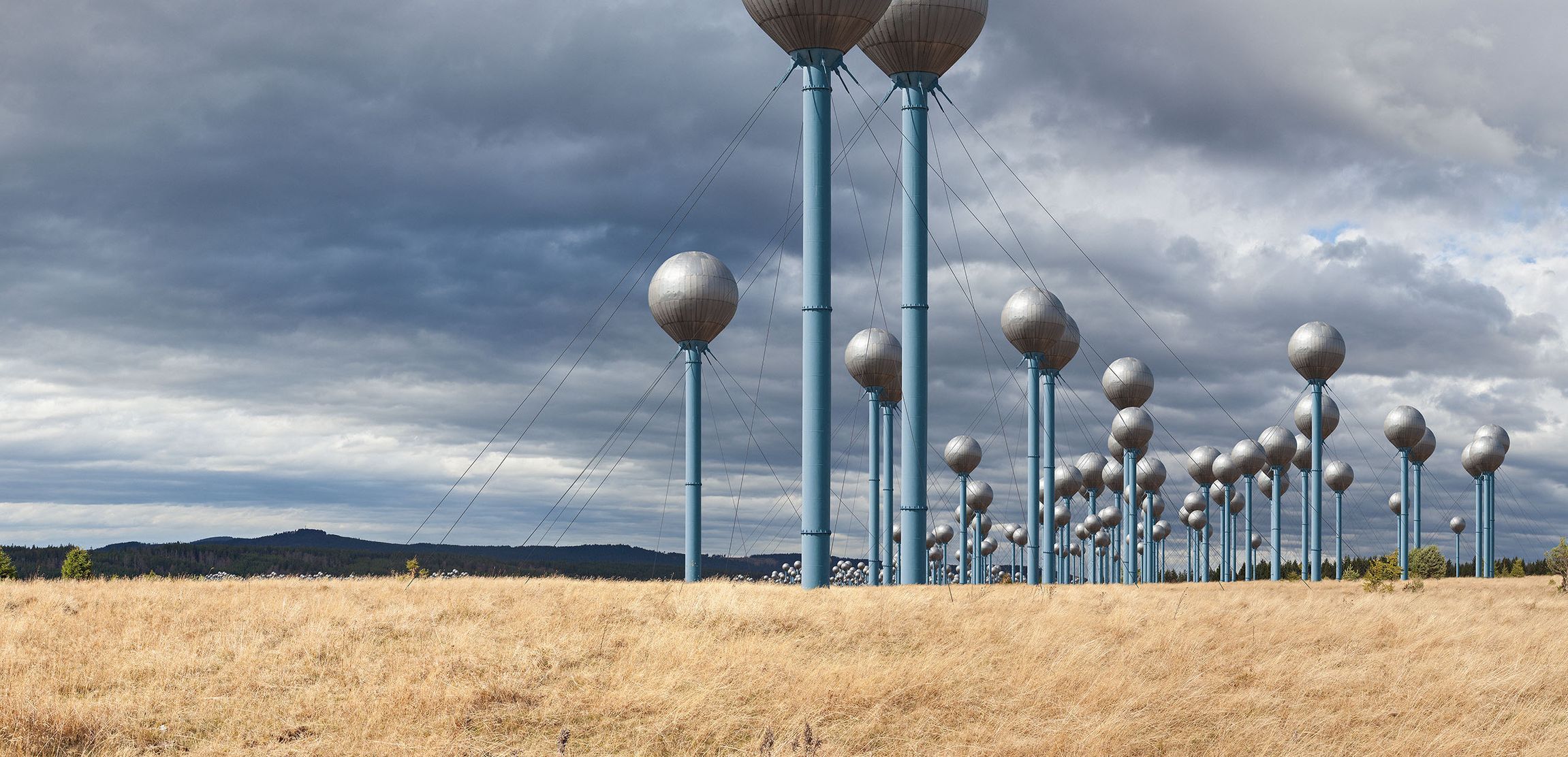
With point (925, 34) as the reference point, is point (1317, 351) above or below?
below

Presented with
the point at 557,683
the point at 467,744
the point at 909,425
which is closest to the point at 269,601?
the point at 557,683

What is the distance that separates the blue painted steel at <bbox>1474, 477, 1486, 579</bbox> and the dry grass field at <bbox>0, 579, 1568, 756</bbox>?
63779mm

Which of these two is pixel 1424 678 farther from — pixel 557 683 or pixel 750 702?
pixel 557 683

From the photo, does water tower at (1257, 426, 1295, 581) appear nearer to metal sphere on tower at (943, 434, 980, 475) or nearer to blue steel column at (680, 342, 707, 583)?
metal sphere on tower at (943, 434, 980, 475)


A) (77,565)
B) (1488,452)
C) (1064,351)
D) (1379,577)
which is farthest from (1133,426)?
(77,565)

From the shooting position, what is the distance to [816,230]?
2883 cm

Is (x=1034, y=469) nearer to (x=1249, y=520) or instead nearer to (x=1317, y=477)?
(x=1317, y=477)

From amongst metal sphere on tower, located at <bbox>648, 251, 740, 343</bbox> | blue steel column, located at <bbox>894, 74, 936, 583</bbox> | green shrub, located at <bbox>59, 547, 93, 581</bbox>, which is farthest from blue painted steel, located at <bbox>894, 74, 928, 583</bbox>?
green shrub, located at <bbox>59, 547, 93, 581</bbox>

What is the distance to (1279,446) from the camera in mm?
72312

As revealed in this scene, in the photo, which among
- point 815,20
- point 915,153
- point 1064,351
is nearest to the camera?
point 815,20

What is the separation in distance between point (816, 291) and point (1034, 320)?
20.0 meters

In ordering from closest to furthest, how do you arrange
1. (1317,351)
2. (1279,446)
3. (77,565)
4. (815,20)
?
(815,20) < (77,565) < (1317,351) < (1279,446)

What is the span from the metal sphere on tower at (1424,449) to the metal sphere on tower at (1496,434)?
396cm

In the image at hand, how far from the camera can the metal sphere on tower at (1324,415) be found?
→ 233 ft
